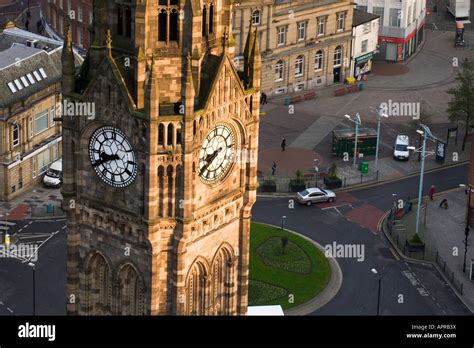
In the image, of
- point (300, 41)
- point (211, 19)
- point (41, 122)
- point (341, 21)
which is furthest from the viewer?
point (341, 21)

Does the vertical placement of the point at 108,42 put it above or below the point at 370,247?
above

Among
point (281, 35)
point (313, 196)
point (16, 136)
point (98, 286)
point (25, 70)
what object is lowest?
point (313, 196)

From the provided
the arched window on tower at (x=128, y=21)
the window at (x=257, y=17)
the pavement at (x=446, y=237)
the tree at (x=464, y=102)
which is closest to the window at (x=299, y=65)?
the window at (x=257, y=17)

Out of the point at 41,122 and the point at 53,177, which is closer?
the point at 53,177

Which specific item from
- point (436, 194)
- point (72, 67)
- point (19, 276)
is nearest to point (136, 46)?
point (72, 67)

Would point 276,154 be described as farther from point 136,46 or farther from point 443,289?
point 136,46

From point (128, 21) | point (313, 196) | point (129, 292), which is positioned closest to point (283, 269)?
point (313, 196)

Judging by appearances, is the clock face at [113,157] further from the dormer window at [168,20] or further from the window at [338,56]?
the window at [338,56]

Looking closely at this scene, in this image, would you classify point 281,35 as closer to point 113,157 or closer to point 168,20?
point 113,157
